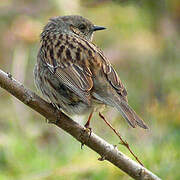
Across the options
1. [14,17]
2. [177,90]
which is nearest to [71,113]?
[177,90]

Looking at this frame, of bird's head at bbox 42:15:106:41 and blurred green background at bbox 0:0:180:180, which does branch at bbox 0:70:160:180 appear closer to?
blurred green background at bbox 0:0:180:180

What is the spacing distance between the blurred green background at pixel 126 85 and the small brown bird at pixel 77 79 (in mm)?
381

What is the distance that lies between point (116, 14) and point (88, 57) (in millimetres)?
3138

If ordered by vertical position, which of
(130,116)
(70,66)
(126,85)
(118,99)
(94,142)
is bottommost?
(94,142)

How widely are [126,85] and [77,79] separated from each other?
121 inches

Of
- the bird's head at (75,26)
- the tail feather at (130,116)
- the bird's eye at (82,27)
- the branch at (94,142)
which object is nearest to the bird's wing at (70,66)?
the tail feather at (130,116)

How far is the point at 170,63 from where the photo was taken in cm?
772

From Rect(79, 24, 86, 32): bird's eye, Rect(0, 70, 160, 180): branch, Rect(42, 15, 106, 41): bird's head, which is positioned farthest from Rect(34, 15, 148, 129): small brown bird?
Rect(79, 24, 86, 32): bird's eye

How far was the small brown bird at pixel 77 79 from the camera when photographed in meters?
4.70

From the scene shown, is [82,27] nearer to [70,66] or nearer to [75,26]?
[75,26]

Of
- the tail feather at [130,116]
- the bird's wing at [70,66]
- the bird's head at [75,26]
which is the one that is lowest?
the tail feather at [130,116]

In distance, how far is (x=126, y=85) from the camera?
307 inches

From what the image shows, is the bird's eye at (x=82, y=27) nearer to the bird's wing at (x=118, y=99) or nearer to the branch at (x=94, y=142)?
the bird's wing at (x=118, y=99)

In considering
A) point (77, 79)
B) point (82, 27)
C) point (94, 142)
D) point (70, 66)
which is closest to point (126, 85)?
point (82, 27)
